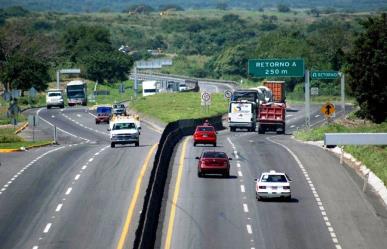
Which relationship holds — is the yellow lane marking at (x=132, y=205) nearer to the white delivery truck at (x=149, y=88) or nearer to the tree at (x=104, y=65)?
the white delivery truck at (x=149, y=88)

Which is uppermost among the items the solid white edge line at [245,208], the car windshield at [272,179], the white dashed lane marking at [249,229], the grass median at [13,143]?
the car windshield at [272,179]

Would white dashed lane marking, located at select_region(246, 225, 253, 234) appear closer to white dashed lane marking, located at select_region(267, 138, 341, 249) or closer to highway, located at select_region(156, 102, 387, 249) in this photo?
highway, located at select_region(156, 102, 387, 249)

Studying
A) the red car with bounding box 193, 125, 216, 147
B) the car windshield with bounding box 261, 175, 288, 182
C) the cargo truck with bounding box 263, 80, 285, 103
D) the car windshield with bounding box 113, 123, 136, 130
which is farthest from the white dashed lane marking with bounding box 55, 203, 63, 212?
the cargo truck with bounding box 263, 80, 285, 103

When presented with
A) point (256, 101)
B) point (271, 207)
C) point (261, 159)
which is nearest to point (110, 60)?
point (256, 101)

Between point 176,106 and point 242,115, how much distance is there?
89.1 feet

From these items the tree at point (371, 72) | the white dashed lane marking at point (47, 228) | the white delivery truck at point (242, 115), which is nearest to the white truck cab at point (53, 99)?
the white delivery truck at point (242, 115)

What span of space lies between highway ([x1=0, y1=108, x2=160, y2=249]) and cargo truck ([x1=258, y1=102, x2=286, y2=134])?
83.6 ft

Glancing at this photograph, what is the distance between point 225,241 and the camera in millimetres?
44156

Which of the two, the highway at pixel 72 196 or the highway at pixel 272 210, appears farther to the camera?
the highway at pixel 272 210

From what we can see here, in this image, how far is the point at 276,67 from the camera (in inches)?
3984

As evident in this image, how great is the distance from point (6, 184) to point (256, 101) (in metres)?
50.2

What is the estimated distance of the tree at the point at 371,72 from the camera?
98.3 m

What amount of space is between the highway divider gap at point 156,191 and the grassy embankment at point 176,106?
89.1 ft

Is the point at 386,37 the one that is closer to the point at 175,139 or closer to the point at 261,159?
the point at 175,139
